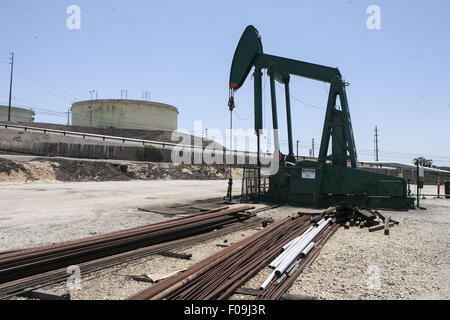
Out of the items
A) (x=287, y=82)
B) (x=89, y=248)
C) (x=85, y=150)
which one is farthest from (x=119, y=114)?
(x=89, y=248)

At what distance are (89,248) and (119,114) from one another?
4670 centimetres

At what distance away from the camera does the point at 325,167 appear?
11.5m

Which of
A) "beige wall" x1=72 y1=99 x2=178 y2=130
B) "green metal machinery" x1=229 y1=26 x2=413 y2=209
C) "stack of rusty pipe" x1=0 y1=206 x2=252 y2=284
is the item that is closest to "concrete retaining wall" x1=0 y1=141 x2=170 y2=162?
"green metal machinery" x1=229 y1=26 x2=413 y2=209

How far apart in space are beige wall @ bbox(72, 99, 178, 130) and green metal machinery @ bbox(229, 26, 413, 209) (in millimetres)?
38591

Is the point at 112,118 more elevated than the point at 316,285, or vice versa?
the point at 112,118

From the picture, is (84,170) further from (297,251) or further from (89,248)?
(297,251)

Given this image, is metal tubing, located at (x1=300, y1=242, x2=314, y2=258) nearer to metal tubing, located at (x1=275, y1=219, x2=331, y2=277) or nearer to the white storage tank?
metal tubing, located at (x1=275, y1=219, x2=331, y2=277)

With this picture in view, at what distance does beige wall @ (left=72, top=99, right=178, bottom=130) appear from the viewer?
160 feet

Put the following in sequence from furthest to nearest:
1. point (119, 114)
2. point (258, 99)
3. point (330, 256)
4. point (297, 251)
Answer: point (119, 114)
point (258, 99)
point (330, 256)
point (297, 251)
